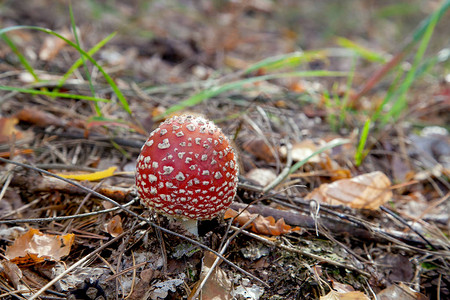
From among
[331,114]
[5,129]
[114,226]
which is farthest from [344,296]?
[5,129]

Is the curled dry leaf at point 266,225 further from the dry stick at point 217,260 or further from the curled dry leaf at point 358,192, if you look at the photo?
the curled dry leaf at point 358,192

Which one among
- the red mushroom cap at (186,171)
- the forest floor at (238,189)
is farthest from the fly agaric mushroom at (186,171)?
the forest floor at (238,189)

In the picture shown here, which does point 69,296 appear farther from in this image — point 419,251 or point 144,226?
point 419,251

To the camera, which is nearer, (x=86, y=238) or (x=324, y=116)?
(x=86, y=238)

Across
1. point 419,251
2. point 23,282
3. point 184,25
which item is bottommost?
point 419,251

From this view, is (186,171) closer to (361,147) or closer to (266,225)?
(266,225)

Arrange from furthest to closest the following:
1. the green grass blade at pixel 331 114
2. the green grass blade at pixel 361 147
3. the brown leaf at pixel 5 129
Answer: the green grass blade at pixel 331 114, the green grass blade at pixel 361 147, the brown leaf at pixel 5 129

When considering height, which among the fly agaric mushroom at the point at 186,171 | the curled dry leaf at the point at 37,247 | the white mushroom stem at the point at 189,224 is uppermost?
the fly agaric mushroom at the point at 186,171

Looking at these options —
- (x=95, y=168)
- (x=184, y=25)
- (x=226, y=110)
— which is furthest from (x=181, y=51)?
(x=95, y=168)
